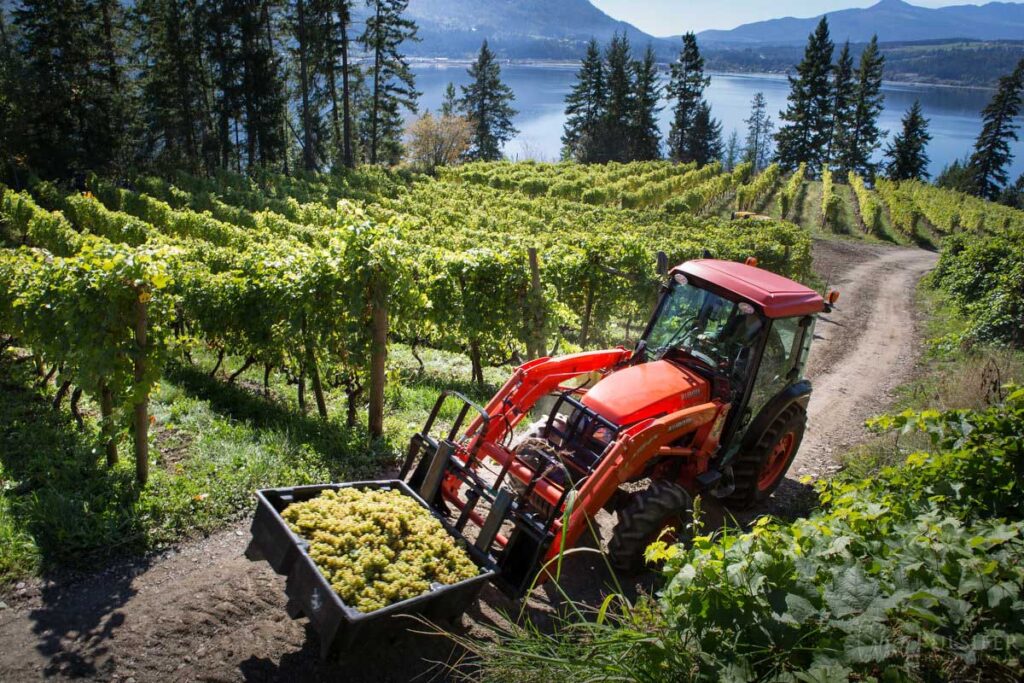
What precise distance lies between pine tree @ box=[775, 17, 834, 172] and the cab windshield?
→ 6693 centimetres

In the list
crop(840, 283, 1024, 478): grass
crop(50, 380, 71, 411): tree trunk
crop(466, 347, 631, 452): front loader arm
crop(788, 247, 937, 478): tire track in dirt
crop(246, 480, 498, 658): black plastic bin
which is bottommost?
crop(788, 247, 937, 478): tire track in dirt

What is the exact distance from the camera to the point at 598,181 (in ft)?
136

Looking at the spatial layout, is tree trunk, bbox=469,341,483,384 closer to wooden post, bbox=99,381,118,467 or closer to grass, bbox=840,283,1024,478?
wooden post, bbox=99,381,118,467

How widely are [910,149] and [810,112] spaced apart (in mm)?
10269

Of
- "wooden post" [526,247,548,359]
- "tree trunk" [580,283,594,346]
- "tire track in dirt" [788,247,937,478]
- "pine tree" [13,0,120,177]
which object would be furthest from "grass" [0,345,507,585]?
"pine tree" [13,0,120,177]

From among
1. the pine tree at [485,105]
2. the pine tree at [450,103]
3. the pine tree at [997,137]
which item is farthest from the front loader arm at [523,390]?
the pine tree at [997,137]

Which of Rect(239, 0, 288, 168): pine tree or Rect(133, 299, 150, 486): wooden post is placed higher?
Rect(239, 0, 288, 168): pine tree

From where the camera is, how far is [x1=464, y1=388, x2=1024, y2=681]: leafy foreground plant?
2.29 meters

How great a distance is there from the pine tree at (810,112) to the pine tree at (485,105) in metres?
28.7

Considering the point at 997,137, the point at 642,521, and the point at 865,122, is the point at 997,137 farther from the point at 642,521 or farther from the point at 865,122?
the point at 642,521

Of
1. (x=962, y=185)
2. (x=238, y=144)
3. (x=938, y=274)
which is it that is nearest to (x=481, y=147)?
(x=238, y=144)

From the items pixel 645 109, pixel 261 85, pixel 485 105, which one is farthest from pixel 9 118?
pixel 645 109

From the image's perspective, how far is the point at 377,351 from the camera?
7.32 meters

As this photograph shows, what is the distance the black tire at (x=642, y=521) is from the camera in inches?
206
